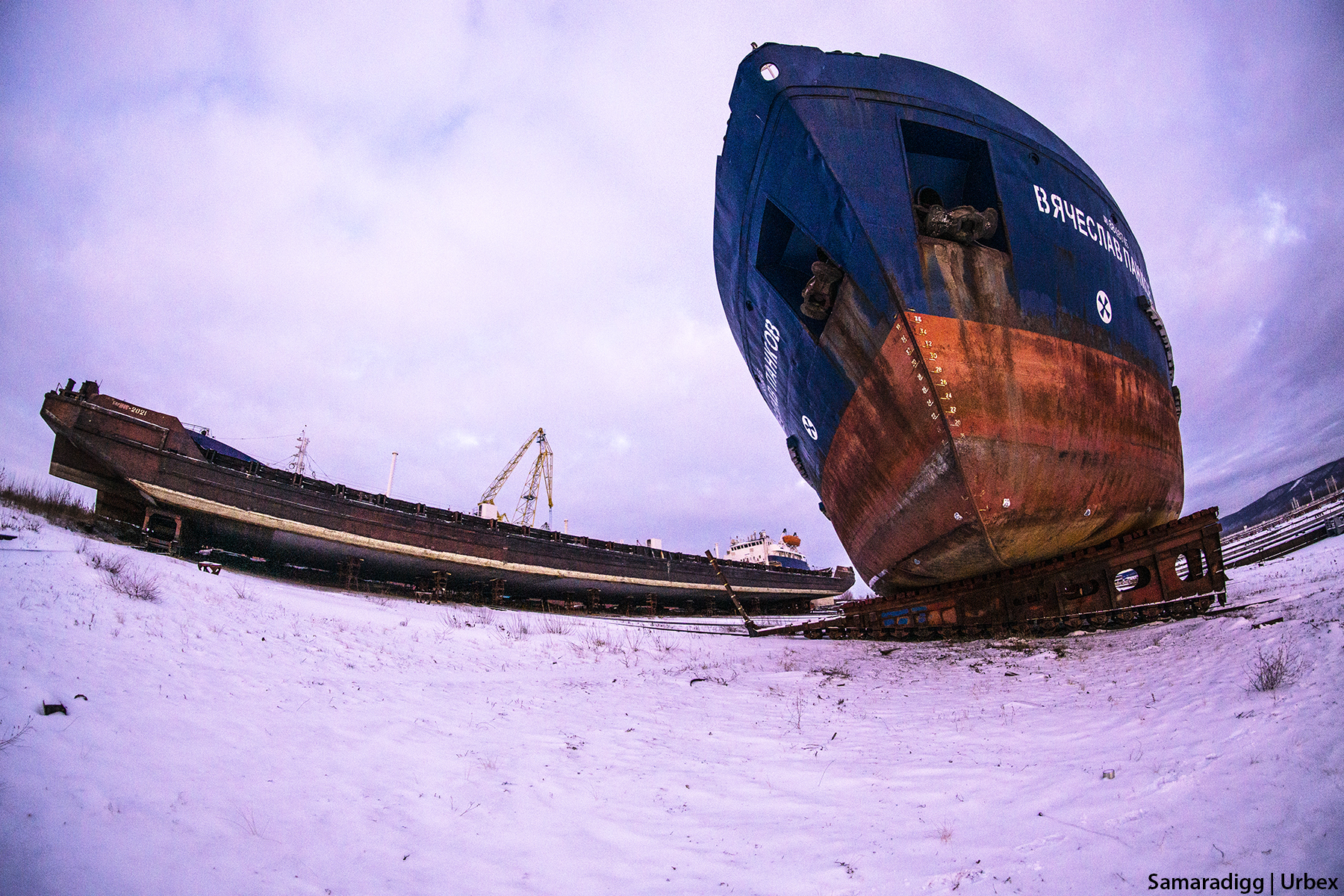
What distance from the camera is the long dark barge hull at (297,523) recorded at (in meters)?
13.2

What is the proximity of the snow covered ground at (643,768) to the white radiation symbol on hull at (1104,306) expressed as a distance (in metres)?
4.15

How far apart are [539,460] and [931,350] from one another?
43.5m

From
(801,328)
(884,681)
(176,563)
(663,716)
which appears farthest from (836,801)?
(176,563)

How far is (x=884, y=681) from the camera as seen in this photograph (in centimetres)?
664

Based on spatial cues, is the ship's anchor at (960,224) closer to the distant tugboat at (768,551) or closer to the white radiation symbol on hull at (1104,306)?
the white radiation symbol on hull at (1104,306)

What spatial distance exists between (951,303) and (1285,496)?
9780 centimetres

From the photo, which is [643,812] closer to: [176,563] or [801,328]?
[801,328]

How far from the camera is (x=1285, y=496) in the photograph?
67.4 meters

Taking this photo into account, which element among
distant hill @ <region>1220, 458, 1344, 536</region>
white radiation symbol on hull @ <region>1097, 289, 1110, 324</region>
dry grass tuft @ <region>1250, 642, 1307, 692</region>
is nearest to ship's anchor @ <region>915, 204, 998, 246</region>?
white radiation symbol on hull @ <region>1097, 289, 1110, 324</region>

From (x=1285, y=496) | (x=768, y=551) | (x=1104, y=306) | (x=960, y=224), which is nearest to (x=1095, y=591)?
(x=1104, y=306)

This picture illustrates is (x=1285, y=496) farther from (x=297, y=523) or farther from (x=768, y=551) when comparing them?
(x=297, y=523)

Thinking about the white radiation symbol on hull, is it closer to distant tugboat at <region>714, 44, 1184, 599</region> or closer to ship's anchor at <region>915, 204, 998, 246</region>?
distant tugboat at <region>714, 44, 1184, 599</region>

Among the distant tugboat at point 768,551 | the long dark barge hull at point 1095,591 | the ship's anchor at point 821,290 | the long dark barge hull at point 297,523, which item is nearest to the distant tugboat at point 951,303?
the ship's anchor at point 821,290

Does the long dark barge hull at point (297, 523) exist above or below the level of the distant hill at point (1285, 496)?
below
